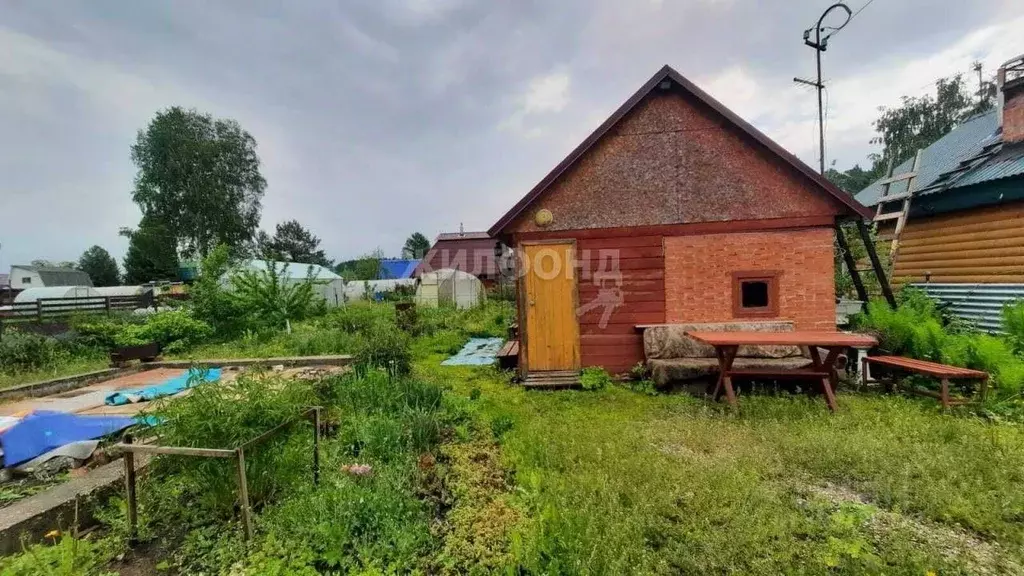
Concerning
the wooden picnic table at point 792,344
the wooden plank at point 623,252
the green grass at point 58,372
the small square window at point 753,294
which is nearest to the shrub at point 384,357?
the wooden plank at point 623,252

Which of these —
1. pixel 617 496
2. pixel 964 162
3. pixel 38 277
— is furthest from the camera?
pixel 38 277

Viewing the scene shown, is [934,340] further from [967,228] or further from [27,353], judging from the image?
[27,353]

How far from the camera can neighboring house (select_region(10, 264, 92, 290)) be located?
34094 mm

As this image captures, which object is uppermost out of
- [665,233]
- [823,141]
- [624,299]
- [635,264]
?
[823,141]

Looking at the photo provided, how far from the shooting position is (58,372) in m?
8.39

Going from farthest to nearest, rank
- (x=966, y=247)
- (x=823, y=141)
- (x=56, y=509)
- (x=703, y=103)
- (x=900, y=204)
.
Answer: (x=823, y=141) → (x=900, y=204) → (x=966, y=247) → (x=703, y=103) → (x=56, y=509)

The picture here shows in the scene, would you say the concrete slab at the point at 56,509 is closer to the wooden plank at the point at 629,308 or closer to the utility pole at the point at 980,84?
the wooden plank at the point at 629,308

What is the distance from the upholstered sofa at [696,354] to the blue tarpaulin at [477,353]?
346 centimetres

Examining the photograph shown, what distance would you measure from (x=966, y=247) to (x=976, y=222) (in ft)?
1.63

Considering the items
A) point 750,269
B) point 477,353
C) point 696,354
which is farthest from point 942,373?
point 477,353

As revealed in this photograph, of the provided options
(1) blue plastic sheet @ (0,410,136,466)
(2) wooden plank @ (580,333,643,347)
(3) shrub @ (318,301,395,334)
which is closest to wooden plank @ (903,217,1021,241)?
(2) wooden plank @ (580,333,643,347)

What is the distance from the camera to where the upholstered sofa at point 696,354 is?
6312mm

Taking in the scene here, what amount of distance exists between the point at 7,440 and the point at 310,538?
347 cm

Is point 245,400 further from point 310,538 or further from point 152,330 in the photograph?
point 152,330
